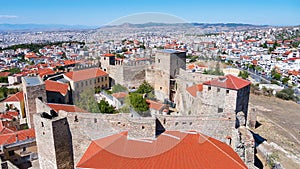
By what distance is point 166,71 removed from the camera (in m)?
15.1

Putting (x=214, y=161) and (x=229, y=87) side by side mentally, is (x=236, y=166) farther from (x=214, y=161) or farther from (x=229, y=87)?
(x=229, y=87)

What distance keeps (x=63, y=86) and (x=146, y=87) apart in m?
5.08

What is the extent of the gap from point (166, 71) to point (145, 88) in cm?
192

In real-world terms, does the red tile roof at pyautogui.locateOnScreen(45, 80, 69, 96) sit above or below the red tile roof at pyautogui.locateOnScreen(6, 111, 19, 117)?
above

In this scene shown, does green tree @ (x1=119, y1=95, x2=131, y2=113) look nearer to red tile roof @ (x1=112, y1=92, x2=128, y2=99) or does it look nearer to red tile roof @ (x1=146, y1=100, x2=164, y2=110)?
red tile roof @ (x1=112, y1=92, x2=128, y2=99)

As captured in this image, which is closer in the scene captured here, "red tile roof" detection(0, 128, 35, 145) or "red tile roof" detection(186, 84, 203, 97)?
"red tile roof" detection(0, 128, 35, 145)

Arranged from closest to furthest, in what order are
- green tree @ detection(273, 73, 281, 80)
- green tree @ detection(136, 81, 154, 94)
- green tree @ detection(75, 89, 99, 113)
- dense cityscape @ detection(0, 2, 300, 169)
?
dense cityscape @ detection(0, 2, 300, 169), green tree @ detection(75, 89, 99, 113), green tree @ detection(136, 81, 154, 94), green tree @ detection(273, 73, 281, 80)

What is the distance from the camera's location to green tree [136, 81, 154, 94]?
13.5 meters

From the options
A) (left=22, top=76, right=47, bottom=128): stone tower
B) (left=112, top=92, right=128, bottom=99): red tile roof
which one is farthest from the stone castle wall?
(left=22, top=76, right=47, bottom=128): stone tower

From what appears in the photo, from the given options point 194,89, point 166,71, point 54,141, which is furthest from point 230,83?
point 54,141

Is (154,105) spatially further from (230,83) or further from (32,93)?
(32,93)

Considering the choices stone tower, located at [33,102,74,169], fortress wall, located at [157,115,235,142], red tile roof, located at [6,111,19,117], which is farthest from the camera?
red tile roof, located at [6,111,19,117]

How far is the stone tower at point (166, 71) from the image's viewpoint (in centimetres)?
1434

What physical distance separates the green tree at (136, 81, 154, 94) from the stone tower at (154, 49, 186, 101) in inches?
30.3
